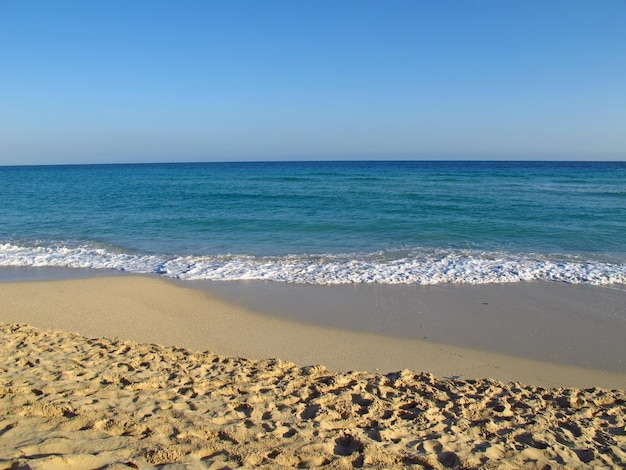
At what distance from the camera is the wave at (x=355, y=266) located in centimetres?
955

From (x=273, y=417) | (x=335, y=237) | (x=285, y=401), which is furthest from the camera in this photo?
(x=335, y=237)

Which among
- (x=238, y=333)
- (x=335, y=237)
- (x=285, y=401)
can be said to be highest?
(x=335, y=237)

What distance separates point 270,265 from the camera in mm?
10781

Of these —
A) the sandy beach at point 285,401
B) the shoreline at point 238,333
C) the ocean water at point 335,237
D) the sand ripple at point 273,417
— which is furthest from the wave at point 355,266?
the sand ripple at point 273,417

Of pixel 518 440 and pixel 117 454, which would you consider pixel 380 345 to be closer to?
pixel 518 440

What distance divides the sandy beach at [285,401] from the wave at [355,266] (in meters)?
3.18

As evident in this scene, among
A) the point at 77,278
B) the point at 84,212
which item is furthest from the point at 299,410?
the point at 84,212

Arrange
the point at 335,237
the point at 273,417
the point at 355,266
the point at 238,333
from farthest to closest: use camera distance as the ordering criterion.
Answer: the point at 335,237 < the point at 355,266 < the point at 238,333 < the point at 273,417

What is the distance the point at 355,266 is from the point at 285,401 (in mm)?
6633

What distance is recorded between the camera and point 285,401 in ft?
13.5

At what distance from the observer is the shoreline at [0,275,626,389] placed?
5453 mm

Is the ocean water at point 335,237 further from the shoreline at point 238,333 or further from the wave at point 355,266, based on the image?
the shoreline at point 238,333

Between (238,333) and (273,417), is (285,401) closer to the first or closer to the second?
(273,417)

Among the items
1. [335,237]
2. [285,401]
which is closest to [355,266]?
[335,237]
